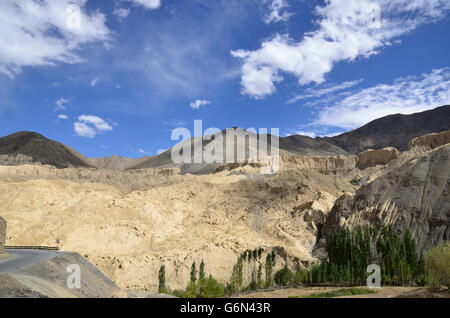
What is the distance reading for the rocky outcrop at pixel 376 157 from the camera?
11238 cm

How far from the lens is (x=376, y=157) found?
117 meters

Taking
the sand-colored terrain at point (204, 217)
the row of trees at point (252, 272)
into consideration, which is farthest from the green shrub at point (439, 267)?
the row of trees at point (252, 272)

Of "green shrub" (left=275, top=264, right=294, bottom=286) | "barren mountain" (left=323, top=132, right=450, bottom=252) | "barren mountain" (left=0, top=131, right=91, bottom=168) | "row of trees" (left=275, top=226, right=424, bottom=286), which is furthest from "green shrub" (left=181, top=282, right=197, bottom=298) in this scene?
"barren mountain" (left=0, top=131, right=91, bottom=168)

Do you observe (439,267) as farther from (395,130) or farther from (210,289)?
(395,130)

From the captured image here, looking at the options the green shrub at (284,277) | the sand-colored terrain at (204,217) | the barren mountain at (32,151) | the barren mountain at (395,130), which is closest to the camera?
the green shrub at (284,277)

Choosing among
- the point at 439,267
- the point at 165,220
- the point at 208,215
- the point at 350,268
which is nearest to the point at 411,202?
the point at 350,268

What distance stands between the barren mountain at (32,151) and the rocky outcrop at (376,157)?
99.8 m

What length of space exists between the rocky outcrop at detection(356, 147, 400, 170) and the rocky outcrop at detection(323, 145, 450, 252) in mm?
63646

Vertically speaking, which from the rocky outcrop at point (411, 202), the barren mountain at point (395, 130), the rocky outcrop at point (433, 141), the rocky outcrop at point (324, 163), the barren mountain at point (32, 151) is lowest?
the rocky outcrop at point (411, 202)

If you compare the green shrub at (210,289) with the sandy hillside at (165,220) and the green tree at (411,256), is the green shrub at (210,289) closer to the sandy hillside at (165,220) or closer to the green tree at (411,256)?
the sandy hillside at (165,220)

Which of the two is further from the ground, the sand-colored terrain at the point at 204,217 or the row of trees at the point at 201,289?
the sand-colored terrain at the point at 204,217

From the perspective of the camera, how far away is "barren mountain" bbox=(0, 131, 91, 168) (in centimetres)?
11931

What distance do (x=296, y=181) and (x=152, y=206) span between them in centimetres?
2927

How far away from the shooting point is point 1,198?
50844mm
